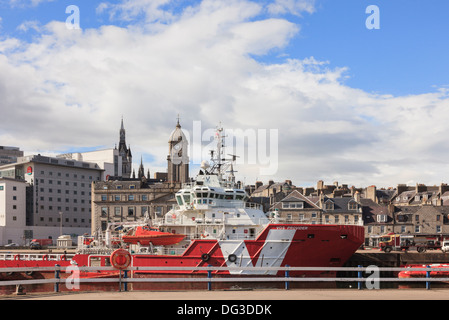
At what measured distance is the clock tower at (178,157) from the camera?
102812 millimetres

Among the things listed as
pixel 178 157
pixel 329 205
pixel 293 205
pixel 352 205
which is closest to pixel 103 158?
pixel 178 157

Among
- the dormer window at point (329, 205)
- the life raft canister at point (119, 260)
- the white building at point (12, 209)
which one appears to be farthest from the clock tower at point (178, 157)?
the life raft canister at point (119, 260)

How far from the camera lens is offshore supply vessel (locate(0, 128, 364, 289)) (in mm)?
31844

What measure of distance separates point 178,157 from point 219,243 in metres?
72.0

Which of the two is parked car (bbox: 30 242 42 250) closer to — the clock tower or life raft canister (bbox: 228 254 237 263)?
the clock tower

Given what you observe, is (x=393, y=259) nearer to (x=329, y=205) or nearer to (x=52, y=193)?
(x=329, y=205)

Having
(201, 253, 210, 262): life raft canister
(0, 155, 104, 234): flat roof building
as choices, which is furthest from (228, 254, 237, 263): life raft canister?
(0, 155, 104, 234): flat roof building

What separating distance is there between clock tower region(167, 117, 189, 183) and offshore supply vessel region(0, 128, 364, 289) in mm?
66818

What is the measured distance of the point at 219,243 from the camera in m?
31.9

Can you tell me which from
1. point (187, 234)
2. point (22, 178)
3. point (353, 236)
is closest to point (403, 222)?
point (353, 236)

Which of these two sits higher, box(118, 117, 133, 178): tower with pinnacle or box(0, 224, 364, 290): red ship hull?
box(118, 117, 133, 178): tower with pinnacle

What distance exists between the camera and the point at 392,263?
143 feet

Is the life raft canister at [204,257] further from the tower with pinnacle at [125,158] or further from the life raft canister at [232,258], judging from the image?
the tower with pinnacle at [125,158]
